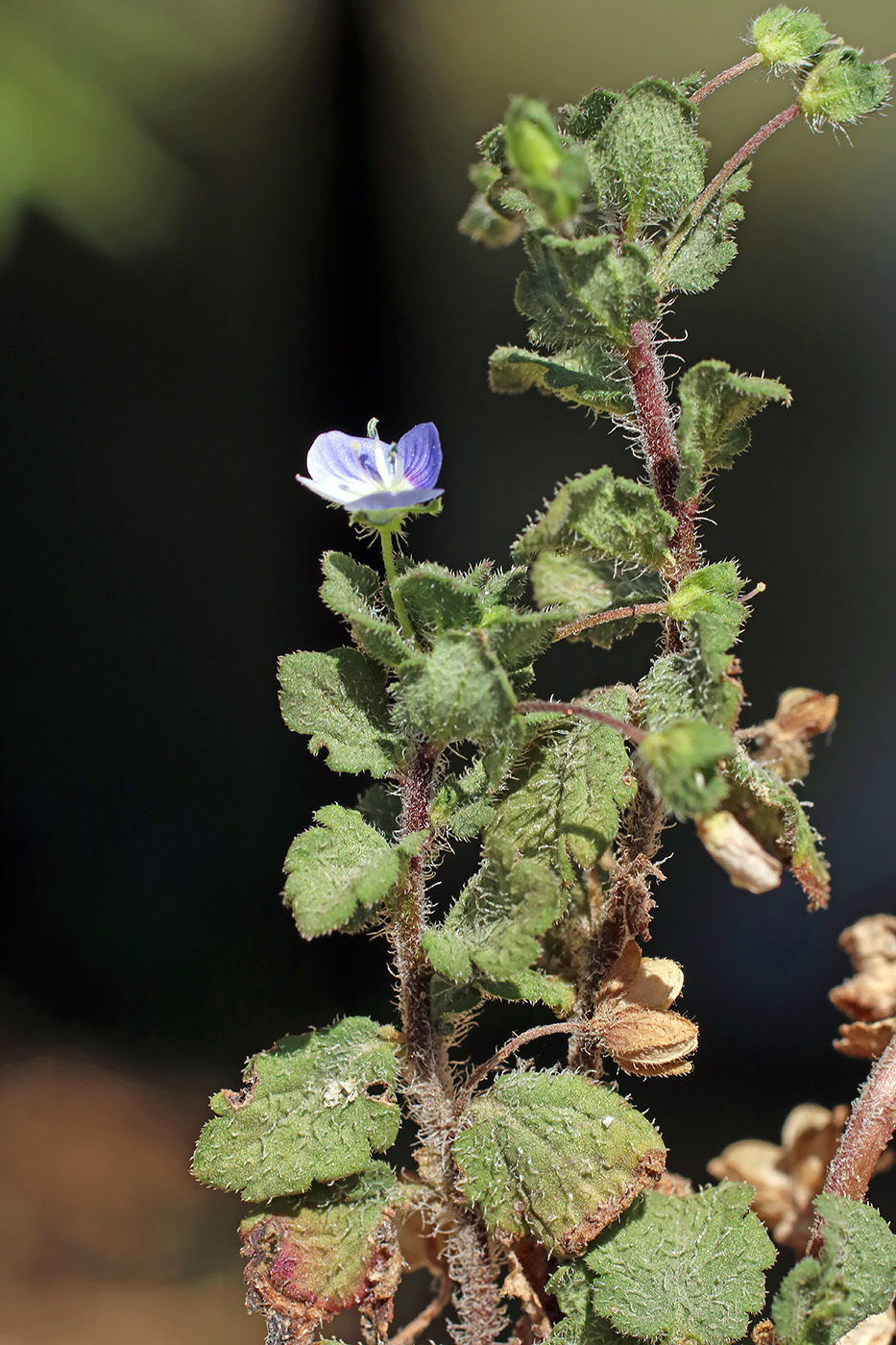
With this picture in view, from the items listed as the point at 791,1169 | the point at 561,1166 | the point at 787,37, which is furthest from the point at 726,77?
the point at 791,1169

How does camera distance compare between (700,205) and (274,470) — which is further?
(274,470)

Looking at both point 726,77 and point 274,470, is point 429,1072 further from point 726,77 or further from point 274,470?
point 274,470

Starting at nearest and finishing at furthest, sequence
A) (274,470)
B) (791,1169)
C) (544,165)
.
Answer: (544,165)
(791,1169)
(274,470)

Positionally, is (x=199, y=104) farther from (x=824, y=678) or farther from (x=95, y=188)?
(x=824, y=678)

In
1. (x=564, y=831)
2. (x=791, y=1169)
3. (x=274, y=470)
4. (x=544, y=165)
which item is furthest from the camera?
(x=274, y=470)

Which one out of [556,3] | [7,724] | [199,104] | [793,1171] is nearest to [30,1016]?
[7,724]

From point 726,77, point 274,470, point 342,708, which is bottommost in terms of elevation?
point 342,708

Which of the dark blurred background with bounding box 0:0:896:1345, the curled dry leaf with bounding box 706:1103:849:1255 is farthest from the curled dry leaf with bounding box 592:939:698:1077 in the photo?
the dark blurred background with bounding box 0:0:896:1345
